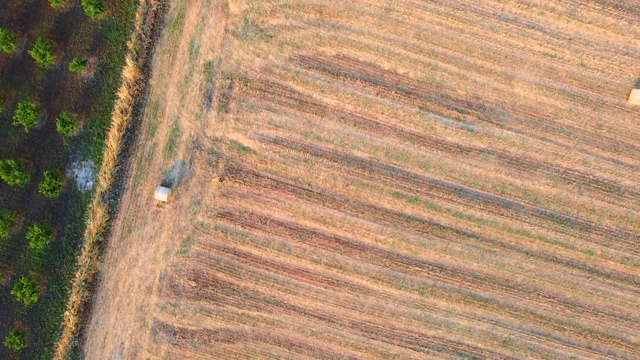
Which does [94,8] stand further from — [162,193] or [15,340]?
[15,340]

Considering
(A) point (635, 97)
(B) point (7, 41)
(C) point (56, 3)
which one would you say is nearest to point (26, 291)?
(B) point (7, 41)

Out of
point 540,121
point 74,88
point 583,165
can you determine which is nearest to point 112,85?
point 74,88

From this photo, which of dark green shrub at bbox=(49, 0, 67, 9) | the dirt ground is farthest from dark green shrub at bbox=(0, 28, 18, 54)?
the dirt ground

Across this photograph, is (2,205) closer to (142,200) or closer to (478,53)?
(142,200)

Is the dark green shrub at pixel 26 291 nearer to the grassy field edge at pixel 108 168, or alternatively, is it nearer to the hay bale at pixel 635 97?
the grassy field edge at pixel 108 168

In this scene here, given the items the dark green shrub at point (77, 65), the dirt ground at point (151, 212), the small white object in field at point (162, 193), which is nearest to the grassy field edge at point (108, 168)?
the dirt ground at point (151, 212)

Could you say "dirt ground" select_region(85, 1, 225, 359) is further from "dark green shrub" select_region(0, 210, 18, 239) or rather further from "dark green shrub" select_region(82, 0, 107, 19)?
"dark green shrub" select_region(0, 210, 18, 239)

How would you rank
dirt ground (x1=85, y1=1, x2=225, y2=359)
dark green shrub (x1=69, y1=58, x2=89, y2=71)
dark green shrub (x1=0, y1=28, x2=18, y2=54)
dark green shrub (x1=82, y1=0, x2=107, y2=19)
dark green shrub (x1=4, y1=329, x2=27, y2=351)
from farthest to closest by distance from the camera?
dirt ground (x1=85, y1=1, x2=225, y2=359)
dark green shrub (x1=4, y1=329, x2=27, y2=351)
dark green shrub (x1=69, y1=58, x2=89, y2=71)
dark green shrub (x1=82, y1=0, x2=107, y2=19)
dark green shrub (x1=0, y1=28, x2=18, y2=54)
